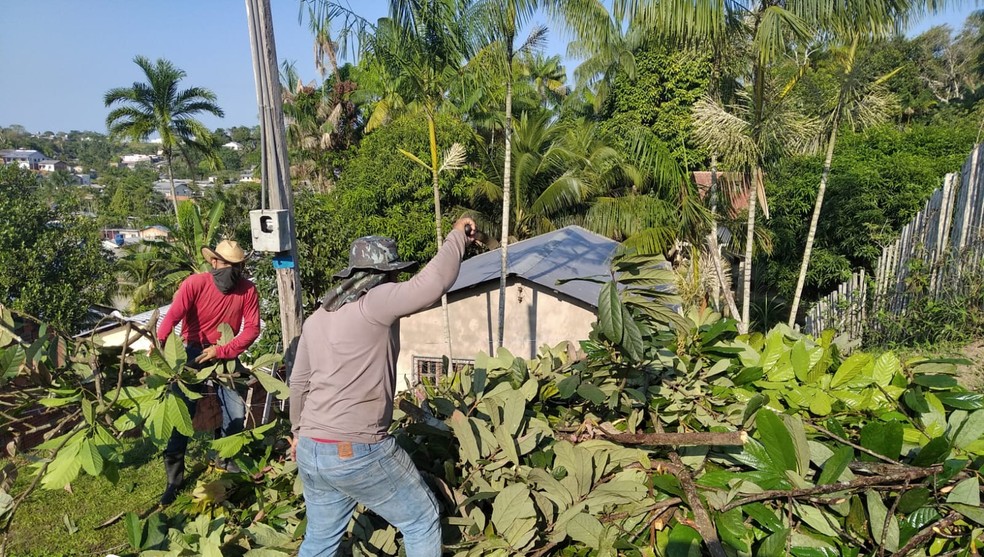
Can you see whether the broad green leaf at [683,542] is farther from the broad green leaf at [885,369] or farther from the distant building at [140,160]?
the distant building at [140,160]

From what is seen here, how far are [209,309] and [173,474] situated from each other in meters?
1.05

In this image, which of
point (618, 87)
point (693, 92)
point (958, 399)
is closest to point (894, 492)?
point (958, 399)

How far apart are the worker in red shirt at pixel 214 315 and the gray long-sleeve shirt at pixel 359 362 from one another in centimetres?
154

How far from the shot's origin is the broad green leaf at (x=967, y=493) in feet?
6.40

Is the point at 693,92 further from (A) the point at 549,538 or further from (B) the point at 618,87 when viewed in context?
(A) the point at 549,538

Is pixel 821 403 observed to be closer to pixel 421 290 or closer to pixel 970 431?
pixel 970 431

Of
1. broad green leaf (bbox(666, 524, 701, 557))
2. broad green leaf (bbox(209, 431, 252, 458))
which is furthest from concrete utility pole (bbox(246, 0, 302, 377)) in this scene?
broad green leaf (bbox(666, 524, 701, 557))

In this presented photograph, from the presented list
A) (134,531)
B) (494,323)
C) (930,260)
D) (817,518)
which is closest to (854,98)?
(930,260)

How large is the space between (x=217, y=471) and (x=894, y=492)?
3.03m

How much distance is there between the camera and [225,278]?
12.7 ft

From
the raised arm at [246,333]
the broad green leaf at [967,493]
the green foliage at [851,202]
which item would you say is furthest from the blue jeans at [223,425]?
the green foliage at [851,202]

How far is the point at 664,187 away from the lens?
1268 cm

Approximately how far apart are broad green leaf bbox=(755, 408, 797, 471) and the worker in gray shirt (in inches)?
49.0

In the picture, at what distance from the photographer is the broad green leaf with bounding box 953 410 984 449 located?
2.27 meters
